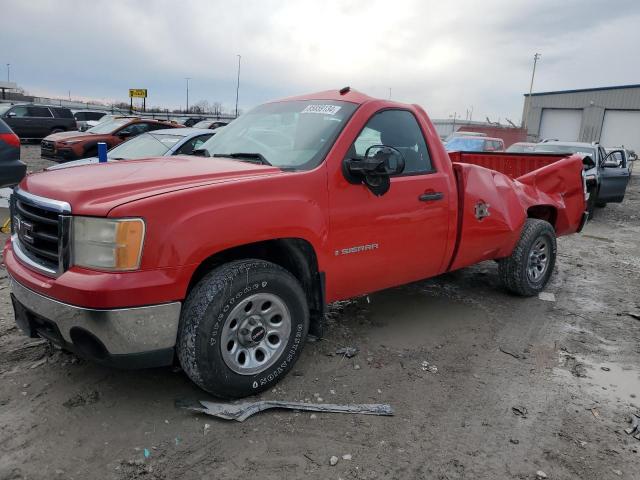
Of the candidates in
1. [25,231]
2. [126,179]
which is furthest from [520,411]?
[25,231]

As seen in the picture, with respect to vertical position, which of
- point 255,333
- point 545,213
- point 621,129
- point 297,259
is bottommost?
point 255,333

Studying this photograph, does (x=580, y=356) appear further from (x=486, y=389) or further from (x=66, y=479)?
(x=66, y=479)

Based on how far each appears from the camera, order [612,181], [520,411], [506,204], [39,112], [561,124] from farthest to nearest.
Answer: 1. [561,124]
2. [39,112]
3. [612,181]
4. [506,204]
5. [520,411]

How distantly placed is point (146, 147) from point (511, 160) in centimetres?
559

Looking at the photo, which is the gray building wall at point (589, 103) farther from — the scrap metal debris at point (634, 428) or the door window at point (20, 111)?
the scrap metal debris at point (634, 428)

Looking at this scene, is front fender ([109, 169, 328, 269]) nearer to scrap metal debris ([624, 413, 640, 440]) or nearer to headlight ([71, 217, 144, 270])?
headlight ([71, 217, 144, 270])

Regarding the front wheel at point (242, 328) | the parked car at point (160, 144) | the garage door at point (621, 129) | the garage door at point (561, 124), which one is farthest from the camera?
the garage door at point (561, 124)

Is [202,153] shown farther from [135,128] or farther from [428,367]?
[135,128]

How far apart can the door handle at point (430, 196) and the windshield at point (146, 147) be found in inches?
206

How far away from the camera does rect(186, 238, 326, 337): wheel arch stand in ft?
10.8

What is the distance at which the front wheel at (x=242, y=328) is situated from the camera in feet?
9.43

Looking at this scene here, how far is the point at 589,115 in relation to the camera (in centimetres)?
4716

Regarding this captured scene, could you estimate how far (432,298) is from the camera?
5.41m

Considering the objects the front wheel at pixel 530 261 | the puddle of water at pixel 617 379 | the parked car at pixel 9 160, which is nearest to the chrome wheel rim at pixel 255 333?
the puddle of water at pixel 617 379
